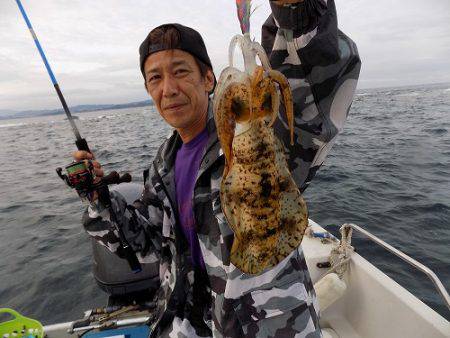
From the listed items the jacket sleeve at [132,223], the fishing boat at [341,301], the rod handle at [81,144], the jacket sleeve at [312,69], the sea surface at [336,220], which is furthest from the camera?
the sea surface at [336,220]

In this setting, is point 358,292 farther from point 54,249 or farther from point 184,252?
point 54,249

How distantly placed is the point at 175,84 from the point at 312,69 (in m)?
1.21

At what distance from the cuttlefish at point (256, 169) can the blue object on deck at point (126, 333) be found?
9.21 feet

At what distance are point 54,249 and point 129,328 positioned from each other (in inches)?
280

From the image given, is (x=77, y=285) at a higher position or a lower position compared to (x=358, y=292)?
lower

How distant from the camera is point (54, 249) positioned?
9.50 meters

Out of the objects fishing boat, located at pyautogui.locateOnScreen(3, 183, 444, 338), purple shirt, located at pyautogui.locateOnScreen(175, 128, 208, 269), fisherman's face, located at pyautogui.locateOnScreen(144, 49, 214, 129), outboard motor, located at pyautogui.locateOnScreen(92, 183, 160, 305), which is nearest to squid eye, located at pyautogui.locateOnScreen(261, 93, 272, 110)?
fisherman's face, located at pyautogui.locateOnScreen(144, 49, 214, 129)

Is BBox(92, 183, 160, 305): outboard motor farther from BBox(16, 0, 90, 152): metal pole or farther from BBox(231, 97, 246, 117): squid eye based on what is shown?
BBox(231, 97, 246, 117): squid eye

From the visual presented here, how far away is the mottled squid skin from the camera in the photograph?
1.36 metres

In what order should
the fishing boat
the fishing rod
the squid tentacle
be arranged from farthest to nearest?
the fishing boat
the fishing rod
the squid tentacle

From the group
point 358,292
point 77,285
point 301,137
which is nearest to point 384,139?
point 358,292

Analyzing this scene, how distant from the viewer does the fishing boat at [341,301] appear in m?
3.66

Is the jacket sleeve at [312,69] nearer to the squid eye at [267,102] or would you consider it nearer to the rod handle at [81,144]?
the squid eye at [267,102]

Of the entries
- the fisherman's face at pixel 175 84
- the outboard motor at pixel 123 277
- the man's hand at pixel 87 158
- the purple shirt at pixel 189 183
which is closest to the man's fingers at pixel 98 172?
the man's hand at pixel 87 158
